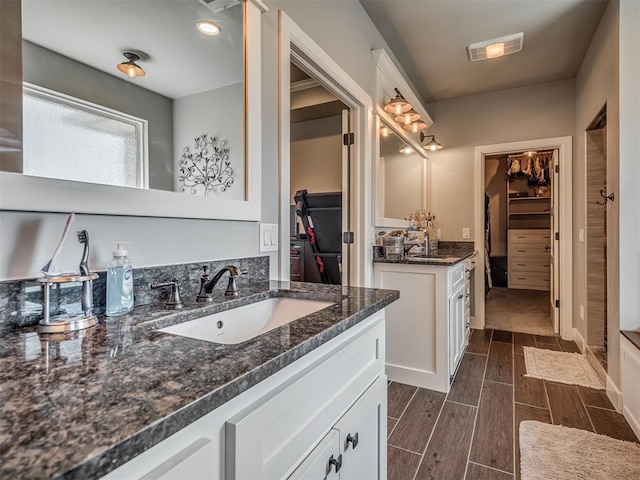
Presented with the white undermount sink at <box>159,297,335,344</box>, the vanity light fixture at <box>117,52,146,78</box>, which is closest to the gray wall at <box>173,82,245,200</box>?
the vanity light fixture at <box>117,52,146,78</box>

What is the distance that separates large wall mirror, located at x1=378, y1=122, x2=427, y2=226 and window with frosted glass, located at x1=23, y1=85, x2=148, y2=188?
1.98 metres

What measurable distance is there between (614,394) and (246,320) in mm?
2436

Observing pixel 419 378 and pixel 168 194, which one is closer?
pixel 168 194

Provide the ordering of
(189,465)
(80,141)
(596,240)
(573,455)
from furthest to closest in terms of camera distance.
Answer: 1. (596,240)
2. (573,455)
3. (80,141)
4. (189,465)

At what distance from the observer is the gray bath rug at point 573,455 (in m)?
1.54

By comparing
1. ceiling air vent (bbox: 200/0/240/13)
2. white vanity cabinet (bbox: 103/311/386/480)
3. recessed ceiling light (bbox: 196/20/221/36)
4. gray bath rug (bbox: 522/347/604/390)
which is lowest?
gray bath rug (bbox: 522/347/604/390)

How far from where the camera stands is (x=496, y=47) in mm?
2863

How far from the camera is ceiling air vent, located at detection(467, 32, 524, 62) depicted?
108 inches

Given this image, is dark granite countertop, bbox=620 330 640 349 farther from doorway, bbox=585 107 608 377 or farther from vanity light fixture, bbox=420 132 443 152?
vanity light fixture, bbox=420 132 443 152

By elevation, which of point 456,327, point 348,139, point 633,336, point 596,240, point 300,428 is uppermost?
point 348,139

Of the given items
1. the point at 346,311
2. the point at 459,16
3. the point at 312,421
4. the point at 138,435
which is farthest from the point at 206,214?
the point at 459,16

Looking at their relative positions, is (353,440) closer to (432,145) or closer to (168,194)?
(168,194)

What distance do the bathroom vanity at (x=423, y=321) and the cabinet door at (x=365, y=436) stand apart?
4.32 ft

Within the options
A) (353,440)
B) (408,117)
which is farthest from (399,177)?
(353,440)
